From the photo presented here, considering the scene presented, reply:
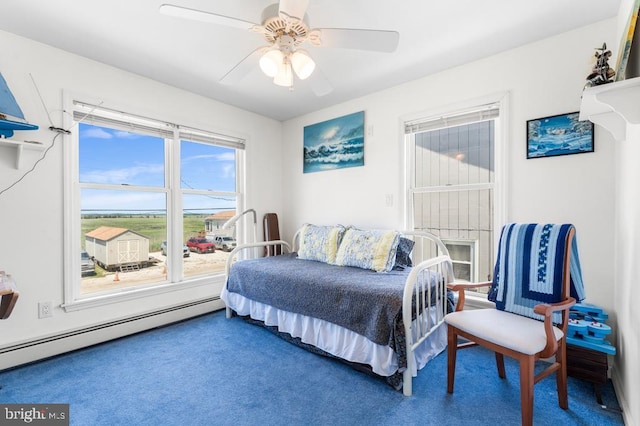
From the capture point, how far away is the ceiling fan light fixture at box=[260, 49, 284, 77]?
5.42 feet

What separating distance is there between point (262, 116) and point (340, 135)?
1145 mm

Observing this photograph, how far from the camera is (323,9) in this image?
5.84ft

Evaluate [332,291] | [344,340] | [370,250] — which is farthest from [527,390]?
[370,250]

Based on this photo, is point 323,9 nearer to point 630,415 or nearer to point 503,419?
point 503,419

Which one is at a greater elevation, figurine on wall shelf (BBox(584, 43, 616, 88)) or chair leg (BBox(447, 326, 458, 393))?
figurine on wall shelf (BBox(584, 43, 616, 88))

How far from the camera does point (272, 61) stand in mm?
1667

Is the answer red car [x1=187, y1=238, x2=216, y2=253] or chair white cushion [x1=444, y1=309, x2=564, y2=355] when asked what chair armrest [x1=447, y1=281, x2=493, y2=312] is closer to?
chair white cushion [x1=444, y1=309, x2=564, y2=355]

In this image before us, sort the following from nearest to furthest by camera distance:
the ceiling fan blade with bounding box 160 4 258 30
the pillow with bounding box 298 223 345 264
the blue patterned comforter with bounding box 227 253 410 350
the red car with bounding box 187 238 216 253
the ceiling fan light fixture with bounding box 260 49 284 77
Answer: the ceiling fan blade with bounding box 160 4 258 30, the ceiling fan light fixture with bounding box 260 49 284 77, the blue patterned comforter with bounding box 227 253 410 350, the pillow with bounding box 298 223 345 264, the red car with bounding box 187 238 216 253

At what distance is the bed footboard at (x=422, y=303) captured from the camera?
1710 millimetres

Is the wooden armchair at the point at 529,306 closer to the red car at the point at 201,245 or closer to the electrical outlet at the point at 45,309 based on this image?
the red car at the point at 201,245

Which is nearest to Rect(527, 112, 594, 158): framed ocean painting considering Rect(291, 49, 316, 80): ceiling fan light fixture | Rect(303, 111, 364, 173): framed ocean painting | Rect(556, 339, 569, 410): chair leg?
Rect(556, 339, 569, 410): chair leg

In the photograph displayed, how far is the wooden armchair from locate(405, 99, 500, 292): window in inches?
29.9

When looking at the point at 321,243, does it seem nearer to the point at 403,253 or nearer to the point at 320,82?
the point at 403,253

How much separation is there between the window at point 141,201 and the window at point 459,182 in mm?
2159
